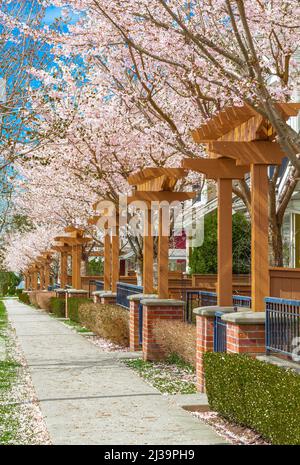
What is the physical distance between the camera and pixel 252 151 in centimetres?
1051

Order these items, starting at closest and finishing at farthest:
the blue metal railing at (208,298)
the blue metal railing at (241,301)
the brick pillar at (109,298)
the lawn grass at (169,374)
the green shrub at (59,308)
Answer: the lawn grass at (169,374) → the blue metal railing at (241,301) → the blue metal railing at (208,298) → the brick pillar at (109,298) → the green shrub at (59,308)

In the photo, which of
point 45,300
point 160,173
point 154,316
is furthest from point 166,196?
point 45,300

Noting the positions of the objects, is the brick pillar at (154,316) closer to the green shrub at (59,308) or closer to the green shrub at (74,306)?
the green shrub at (74,306)

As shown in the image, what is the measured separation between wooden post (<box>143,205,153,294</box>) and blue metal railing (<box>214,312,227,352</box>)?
222 inches

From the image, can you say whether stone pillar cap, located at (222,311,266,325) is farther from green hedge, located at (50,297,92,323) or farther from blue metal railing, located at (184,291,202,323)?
green hedge, located at (50,297,92,323)

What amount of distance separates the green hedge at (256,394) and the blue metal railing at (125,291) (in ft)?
29.2

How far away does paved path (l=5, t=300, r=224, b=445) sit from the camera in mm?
7871

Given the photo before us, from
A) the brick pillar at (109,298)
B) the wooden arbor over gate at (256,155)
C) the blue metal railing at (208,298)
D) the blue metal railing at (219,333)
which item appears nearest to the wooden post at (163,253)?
the blue metal railing at (208,298)

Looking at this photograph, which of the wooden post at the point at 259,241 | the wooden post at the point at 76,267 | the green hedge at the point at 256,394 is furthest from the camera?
the wooden post at the point at 76,267

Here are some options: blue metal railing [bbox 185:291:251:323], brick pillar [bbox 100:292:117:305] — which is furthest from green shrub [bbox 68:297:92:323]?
blue metal railing [bbox 185:291:251:323]

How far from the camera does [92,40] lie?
12.5 meters

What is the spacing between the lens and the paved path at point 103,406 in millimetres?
7871

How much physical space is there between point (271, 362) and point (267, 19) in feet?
17.2
